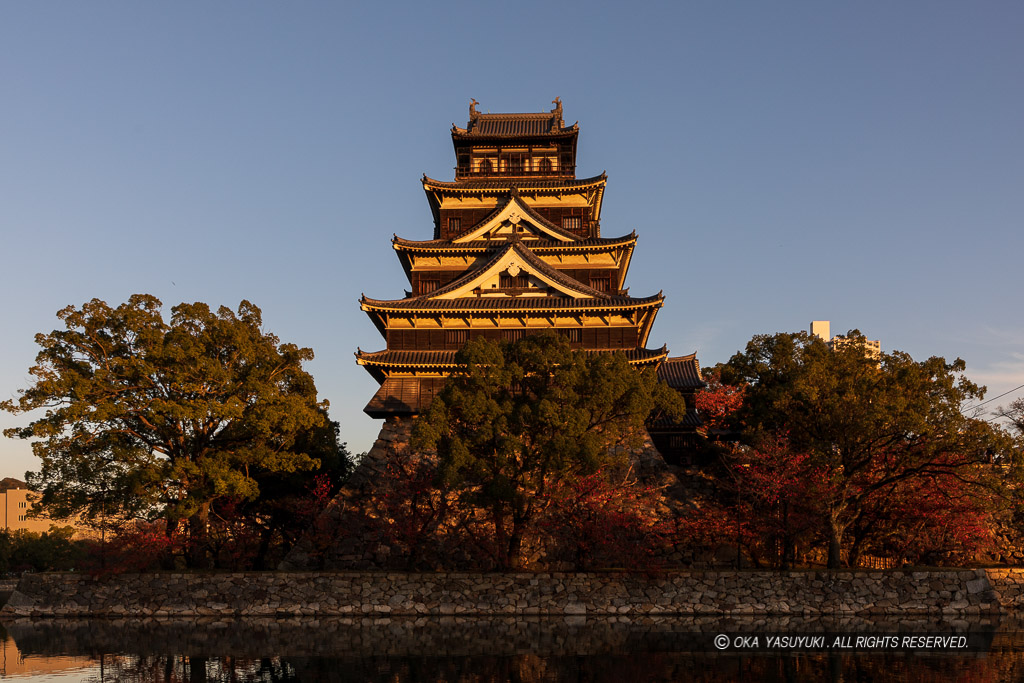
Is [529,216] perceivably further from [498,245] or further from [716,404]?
[716,404]

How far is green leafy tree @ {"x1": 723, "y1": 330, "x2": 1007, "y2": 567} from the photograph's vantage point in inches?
911

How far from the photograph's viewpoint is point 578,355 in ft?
81.3

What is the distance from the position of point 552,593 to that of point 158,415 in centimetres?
1252

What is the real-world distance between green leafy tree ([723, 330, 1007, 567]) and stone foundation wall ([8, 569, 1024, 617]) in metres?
1.89

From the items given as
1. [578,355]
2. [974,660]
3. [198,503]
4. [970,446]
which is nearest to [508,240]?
[578,355]

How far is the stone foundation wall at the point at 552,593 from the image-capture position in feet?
76.8

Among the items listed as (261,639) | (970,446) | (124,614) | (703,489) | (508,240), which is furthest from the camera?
(508,240)

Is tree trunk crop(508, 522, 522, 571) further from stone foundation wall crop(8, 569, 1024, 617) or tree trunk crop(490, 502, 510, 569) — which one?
stone foundation wall crop(8, 569, 1024, 617)

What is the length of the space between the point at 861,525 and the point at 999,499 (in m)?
3.91

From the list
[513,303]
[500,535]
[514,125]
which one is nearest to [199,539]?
[500,535]

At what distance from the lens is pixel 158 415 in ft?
83.1

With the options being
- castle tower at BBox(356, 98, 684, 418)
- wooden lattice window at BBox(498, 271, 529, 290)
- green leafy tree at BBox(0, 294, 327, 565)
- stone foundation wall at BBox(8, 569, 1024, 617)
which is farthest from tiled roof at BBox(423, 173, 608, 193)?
stone foundation wall at BBox(8, 569, 1024, 617)

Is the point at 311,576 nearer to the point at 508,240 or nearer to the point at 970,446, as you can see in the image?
the point at 508,240

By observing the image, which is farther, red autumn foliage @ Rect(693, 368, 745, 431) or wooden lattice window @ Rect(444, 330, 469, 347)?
wooden lattice window @ Rect(444, 330, 469, 347)
